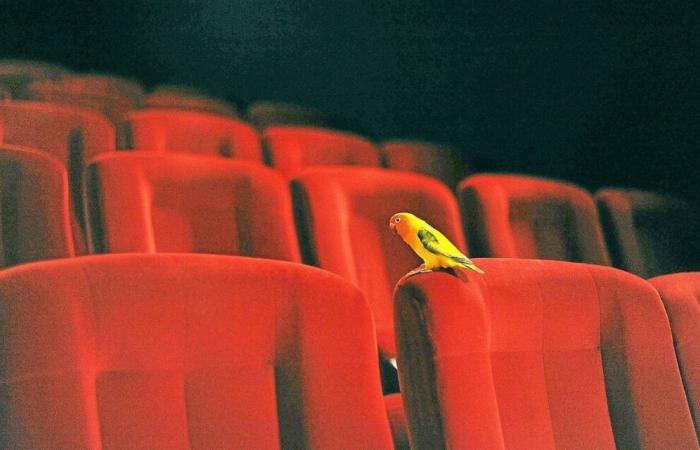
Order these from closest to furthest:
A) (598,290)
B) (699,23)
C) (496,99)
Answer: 1. (598,290)
2. (699,23)
3. (496,99)

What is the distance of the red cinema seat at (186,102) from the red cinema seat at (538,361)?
1.04 meters

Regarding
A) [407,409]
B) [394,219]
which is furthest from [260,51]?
[407,409]

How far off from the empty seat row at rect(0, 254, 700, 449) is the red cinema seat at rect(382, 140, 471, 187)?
788 mm

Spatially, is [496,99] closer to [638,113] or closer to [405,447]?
[638,113]

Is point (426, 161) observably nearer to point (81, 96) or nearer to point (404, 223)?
point (81, 96)

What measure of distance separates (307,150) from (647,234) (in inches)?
20.7

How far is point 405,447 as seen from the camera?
1.73 feet

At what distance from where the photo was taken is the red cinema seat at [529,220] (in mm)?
819

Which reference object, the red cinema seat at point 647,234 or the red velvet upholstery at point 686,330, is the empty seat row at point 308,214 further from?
the red velvet upholstery at point 686,330

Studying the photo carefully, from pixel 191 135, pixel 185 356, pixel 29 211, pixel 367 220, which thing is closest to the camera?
pixel 185 356

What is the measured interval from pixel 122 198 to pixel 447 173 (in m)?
0.76

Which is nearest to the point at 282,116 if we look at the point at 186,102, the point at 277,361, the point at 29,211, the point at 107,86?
the point at 186,102

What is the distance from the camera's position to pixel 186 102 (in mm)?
1428

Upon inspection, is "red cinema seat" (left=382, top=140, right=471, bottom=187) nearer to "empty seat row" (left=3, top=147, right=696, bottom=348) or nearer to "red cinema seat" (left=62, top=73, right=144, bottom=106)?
"empty seat row" (left=3, top=147, right=696, bottom=348)
